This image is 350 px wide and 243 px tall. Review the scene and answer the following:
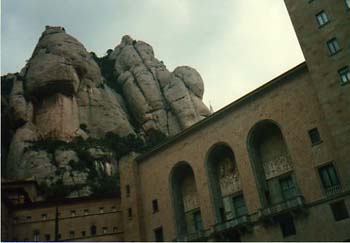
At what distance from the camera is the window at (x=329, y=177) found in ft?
93.4

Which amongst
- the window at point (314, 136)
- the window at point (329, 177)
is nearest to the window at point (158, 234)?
the window at point (329, 177)

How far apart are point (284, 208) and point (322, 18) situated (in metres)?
15.7

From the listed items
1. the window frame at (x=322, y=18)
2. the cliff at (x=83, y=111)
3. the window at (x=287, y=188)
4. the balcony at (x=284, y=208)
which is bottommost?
the balcony at (x=284, y=208)

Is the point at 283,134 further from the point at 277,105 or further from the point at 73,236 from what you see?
the point at 73,236

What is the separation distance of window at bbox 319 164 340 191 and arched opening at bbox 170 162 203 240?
1296cm

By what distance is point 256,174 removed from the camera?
110ft

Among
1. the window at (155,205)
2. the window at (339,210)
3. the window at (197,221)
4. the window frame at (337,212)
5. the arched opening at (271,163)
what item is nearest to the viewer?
the window frame at (337,212)

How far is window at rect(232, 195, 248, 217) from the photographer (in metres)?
35.0

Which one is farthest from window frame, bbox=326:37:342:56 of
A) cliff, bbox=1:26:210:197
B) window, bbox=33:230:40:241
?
window, bbox=33:230:40:241

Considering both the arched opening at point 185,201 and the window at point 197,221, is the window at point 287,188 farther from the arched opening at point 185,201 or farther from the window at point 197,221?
the window at point 197,221

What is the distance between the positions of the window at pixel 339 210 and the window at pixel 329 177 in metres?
1.21

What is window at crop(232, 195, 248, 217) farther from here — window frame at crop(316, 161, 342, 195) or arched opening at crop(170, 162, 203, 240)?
window frame at crop(316, 161, 342, 195)

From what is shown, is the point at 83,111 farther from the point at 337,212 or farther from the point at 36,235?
the point at 337,212

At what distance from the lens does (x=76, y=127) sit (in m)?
66.4
